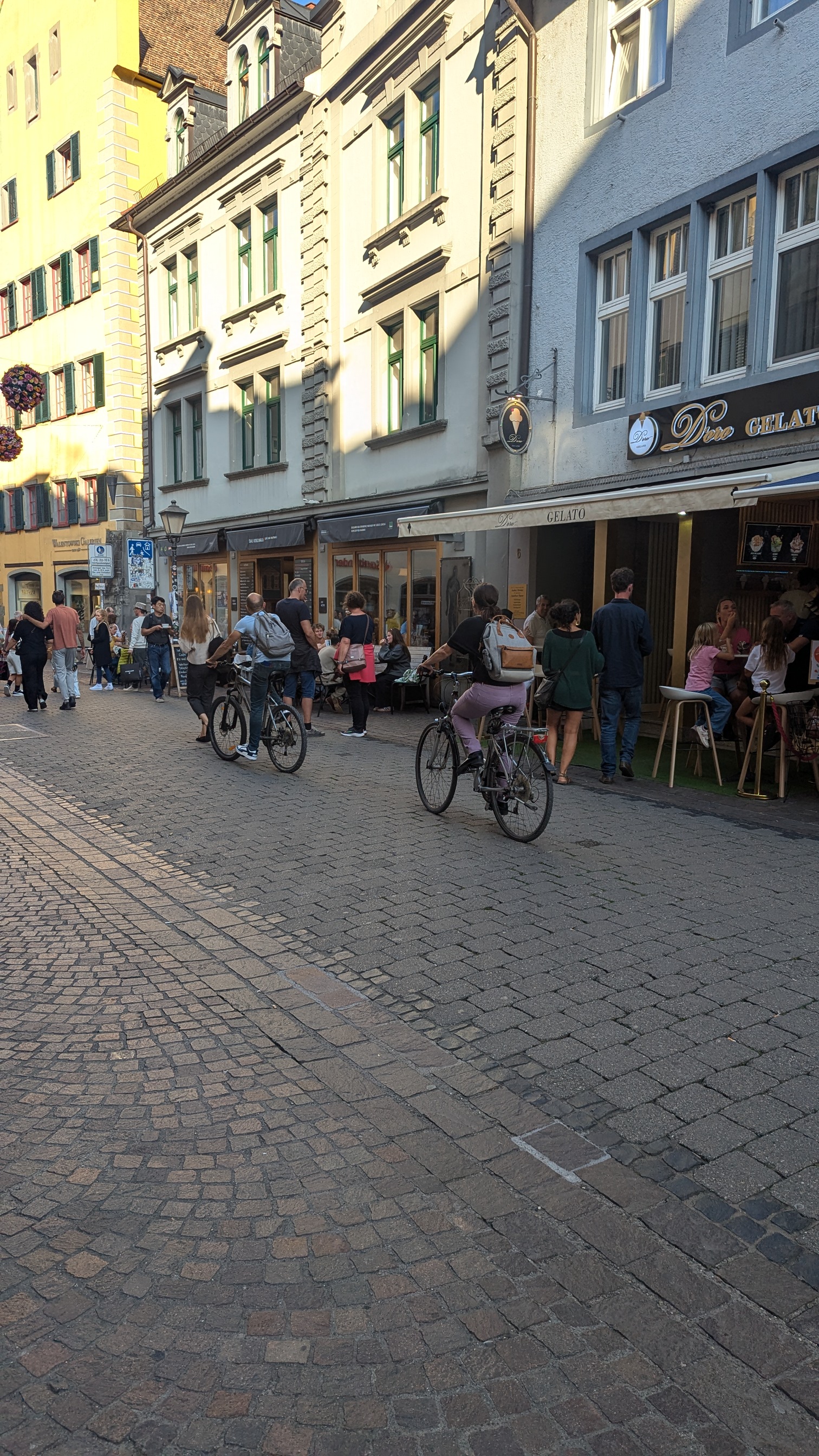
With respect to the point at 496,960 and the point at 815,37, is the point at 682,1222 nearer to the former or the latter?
the point at 496,960

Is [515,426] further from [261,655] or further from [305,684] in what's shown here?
[261,655]

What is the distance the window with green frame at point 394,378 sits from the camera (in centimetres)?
1733

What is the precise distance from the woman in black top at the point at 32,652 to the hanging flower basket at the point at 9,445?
9815mm

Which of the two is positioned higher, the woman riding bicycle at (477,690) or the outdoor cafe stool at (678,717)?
the woman riding bicycle at (477,690)

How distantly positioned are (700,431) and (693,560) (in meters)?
2.29

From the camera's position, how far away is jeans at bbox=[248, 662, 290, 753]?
9781 millimetres

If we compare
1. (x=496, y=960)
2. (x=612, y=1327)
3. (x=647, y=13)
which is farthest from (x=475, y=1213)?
(x=647, y=13)

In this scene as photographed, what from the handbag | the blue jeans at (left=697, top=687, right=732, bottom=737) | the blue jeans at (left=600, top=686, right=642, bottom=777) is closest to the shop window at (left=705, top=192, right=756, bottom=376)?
the blue jeans at (left=697, top=687, right=732, bottom=737)

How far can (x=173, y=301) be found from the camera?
2595cm

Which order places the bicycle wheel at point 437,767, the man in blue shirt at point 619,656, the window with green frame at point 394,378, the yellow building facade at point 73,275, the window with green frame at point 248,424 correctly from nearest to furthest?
1. the bicycle wheel at point 437,767
2. the man in blue shirt at point 619,656
3. the window with green frame at point 394,378
4. the window with green frame at point 248,424
5. the yellow building facade at point 73,275

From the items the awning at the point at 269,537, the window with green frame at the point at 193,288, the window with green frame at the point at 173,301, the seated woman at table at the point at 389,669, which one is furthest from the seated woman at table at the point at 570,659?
the window with green frame at the point at 173,301

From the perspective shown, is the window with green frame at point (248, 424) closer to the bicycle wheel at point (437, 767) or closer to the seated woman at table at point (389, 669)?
the seated woman at table at point (389, 669)

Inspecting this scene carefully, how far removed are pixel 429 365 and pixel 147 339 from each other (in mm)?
13837

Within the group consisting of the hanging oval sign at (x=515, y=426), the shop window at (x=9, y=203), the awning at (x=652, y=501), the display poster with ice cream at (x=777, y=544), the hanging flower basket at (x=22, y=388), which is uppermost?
the shop window at (x=9, y=203)
